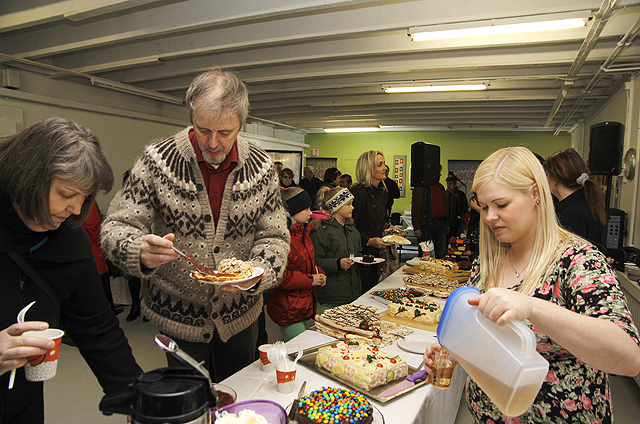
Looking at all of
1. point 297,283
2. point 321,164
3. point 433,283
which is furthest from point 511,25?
point 321,164

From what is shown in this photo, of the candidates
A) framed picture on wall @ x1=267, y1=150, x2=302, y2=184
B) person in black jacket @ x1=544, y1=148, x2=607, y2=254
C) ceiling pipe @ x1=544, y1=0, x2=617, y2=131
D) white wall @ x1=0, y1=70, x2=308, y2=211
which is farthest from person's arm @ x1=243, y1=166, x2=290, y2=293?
framed picture on wall @ x1=267, y1=150, x2=302, y2=184

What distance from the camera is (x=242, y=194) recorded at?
151cm

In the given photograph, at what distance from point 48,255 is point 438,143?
1185 cm

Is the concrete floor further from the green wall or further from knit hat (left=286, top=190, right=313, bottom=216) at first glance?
the green wall

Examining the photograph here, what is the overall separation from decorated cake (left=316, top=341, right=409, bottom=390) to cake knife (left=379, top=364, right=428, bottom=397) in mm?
42

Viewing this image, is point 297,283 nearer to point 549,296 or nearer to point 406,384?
point 406,384

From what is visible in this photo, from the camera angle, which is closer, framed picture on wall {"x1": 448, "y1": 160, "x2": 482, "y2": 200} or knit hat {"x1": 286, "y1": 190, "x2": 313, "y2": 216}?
knit hat {"x1": 286, "y1": 190, "x2": 313, "y2": 216}

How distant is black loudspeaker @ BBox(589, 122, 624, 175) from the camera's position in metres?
4.24

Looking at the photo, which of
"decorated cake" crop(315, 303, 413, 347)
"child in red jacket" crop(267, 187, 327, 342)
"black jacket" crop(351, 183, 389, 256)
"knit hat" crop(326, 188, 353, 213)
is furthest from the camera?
"black jacket" crop(351, 183, 389, 256)

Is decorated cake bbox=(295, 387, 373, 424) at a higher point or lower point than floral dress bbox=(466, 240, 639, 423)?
lower

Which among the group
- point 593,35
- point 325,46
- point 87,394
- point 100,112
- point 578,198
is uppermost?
point 325,46

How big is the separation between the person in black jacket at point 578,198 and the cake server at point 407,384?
75.7 inches

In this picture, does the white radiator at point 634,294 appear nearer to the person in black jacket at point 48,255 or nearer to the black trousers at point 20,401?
the person in black jacket at point 48,255

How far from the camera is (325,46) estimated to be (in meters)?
4.88
